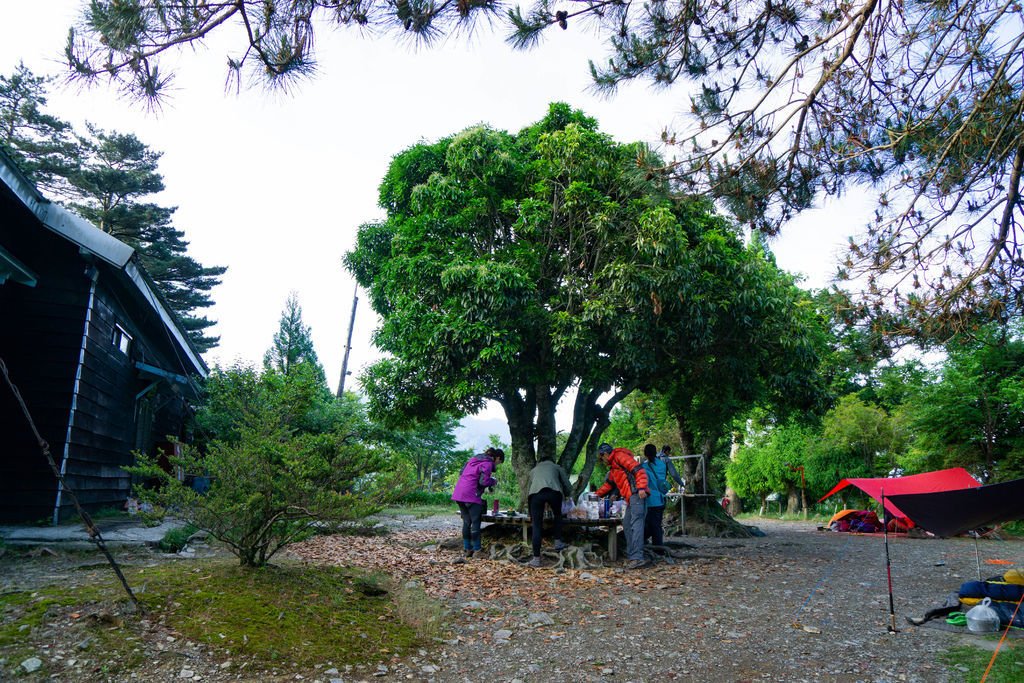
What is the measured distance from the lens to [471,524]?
1088 centimetres

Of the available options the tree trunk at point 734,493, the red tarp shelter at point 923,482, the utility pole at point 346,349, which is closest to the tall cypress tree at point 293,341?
the utility pole at point 346,349

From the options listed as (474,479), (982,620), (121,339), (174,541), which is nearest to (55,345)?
(121,339)

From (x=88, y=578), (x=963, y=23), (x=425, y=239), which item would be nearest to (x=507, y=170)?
(x=425, y=239)

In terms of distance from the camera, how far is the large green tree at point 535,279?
11047 mm

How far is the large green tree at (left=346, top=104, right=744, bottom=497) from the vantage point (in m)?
11.0

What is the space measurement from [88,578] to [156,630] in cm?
230

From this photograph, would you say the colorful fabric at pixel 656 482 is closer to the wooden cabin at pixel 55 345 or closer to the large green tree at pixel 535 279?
the large green tree at pixel 535 279

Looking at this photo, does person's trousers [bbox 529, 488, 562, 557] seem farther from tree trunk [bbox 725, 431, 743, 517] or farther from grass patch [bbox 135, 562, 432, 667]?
tree trunk [bbox 725, 431, 743, 517]

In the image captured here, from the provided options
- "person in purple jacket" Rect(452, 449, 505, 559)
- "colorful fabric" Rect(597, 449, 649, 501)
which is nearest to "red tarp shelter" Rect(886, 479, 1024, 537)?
"colorful fabric" Rect(597, 449, 649, 501)

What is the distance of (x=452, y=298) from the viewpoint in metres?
11.5

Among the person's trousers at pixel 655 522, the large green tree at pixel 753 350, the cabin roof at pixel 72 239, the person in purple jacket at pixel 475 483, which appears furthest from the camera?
the large green tree at pixel 753 350

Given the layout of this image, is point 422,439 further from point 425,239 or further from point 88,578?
point 88,578

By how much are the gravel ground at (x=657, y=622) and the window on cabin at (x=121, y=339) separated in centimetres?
557

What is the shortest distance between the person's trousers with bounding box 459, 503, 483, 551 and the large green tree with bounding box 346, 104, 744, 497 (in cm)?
194
